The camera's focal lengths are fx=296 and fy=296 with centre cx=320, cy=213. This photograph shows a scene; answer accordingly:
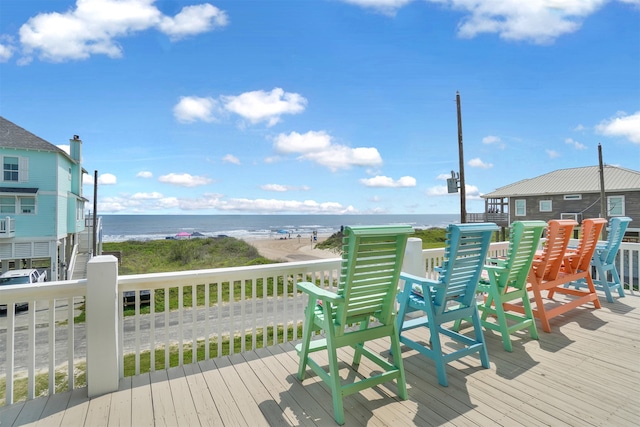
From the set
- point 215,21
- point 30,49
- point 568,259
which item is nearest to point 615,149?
point 568,259

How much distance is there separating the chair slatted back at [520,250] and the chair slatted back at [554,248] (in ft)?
1.02

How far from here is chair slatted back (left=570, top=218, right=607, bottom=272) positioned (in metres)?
3.55

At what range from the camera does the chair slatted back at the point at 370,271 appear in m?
1.71

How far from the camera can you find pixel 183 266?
20.0 meters

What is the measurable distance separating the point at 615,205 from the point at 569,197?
198cm

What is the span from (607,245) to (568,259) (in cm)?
111

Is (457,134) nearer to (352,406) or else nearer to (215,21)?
(215,21)

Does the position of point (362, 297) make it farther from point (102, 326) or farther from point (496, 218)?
point (496, 218)

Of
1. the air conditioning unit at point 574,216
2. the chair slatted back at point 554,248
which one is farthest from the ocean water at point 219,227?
the chair slatted back at point 554,248

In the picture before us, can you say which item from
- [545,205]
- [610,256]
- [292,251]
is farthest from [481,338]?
[292,251]

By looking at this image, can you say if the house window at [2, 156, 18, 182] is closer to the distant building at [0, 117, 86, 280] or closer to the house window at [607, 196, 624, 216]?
the distant building at [0, 117, 86, 280]

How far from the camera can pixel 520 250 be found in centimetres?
282

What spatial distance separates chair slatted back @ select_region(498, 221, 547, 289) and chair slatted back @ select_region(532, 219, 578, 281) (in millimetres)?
311

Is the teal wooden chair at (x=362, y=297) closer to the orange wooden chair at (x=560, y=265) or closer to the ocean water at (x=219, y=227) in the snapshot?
the orange wooden chair at (x=560, y=265)
